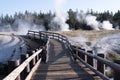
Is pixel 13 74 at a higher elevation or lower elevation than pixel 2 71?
higher

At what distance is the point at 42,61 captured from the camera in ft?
67.9

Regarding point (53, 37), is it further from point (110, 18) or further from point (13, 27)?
point (13, 27)

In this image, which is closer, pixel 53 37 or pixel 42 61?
pixel 42 61

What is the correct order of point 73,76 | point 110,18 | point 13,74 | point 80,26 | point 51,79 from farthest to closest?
point 110,18
point 80,26
point 73,76
point 51,79
point 13,74

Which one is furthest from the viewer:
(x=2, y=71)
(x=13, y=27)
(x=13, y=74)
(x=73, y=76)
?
(x=13, y=27)

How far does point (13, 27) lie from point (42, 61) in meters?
148

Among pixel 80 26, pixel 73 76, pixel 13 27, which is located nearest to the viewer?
pixel 73 76

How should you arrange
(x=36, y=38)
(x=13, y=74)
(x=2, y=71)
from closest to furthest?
1. (x=13, y=74)
2. (x=2, y=71)
3. (x=36, y=38)

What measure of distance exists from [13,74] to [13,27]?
15980 cm

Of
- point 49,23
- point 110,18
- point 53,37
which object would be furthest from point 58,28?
point 53,37

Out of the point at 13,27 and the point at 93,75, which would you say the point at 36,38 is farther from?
the point at 13,27

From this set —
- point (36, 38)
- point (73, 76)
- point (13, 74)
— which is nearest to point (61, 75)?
point (73, 76)

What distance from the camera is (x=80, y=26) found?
5669 inches

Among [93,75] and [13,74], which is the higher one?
[13,74]
